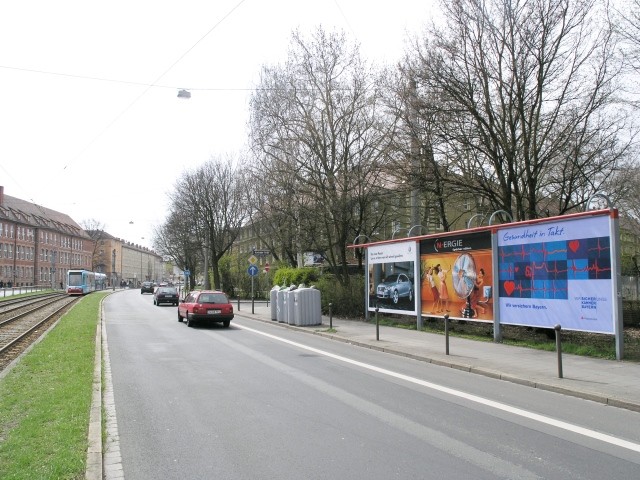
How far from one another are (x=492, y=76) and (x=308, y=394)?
13518 mm

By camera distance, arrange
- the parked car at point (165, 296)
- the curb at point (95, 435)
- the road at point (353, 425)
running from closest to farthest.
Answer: the curb at point (95, 435) → the road at point (353, 425) → the parked car at point (165, 296)

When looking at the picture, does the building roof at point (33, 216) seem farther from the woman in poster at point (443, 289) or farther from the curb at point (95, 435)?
the curb at point (95, 435)

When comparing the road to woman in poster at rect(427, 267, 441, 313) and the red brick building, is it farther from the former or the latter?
the red brick building

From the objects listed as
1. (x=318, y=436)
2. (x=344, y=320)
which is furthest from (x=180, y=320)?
(x=318, y=436)

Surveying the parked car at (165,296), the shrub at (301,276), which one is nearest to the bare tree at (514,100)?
the shrub at (301,276)

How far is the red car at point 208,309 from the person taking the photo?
20500mm

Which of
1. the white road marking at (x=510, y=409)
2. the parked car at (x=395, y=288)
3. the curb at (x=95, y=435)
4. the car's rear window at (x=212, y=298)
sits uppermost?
the parked car at (x=395, y=288)

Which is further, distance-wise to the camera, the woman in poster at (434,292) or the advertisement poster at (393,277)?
the advertisement poster at (393,277)

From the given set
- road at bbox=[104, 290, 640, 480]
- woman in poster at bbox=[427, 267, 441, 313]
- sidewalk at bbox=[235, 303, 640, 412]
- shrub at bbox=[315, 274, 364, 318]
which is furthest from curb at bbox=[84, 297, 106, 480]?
shrub at bbox=[315, 274, 364, 318]

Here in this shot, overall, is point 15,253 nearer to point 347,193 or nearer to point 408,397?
point 347,193

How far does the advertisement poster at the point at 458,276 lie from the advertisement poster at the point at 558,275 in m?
0.61

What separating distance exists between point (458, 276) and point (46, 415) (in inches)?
480

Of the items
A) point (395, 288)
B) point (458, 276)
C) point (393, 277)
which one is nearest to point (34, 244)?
point (393, 277)

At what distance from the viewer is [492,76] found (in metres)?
17.5
